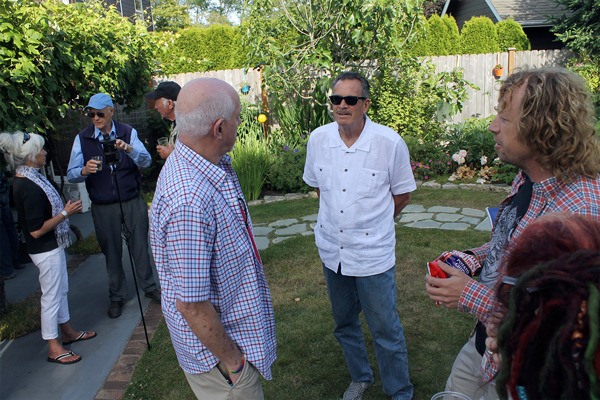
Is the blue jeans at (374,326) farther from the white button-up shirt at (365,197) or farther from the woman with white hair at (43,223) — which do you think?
the woman with white hair at (43,223)

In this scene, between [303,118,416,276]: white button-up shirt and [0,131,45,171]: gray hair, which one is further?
[0,131,45,171]: gray hair

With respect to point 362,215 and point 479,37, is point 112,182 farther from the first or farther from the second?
point 479,37

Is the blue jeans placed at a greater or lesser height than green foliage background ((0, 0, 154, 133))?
lesser

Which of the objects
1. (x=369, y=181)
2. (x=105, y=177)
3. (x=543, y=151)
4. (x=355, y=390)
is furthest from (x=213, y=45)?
(x=543, y=151)

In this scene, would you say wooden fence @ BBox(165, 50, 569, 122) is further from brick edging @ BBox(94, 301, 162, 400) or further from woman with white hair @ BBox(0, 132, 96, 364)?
woman with white hair @ BBox(0, 132, 96, 364)

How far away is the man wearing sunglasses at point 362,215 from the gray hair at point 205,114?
3.49ft

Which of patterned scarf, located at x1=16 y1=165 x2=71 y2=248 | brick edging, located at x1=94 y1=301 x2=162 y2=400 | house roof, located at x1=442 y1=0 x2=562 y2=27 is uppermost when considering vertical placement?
house roof, located at x1=442 y1=0 x2=562 y2=27

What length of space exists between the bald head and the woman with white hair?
7.35 ft

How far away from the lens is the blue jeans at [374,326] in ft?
9.34

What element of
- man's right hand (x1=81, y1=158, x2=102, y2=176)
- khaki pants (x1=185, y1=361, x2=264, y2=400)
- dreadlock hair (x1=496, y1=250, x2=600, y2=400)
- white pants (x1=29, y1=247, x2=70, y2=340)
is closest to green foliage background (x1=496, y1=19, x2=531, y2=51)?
man's right hand (x1=81, y1=158, x2=102, y2=176)

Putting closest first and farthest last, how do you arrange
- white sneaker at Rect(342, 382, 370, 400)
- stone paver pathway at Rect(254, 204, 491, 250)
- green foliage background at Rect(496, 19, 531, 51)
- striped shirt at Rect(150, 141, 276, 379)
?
striped shirt at Rect(150, 141, 276, 379) < white sneaker at Rect(342, 382, 370, 400) < stone paver pathway at Rect(254, 204, 491, 250) < green foliage background at Rect(496, 19, 531, 51)

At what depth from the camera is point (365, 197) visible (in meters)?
2.83

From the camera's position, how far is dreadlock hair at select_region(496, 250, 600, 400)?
938mm

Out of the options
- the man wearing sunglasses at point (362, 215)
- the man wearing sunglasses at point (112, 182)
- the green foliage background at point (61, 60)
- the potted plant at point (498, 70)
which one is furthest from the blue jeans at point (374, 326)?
the potted plant at point (498, 70)
